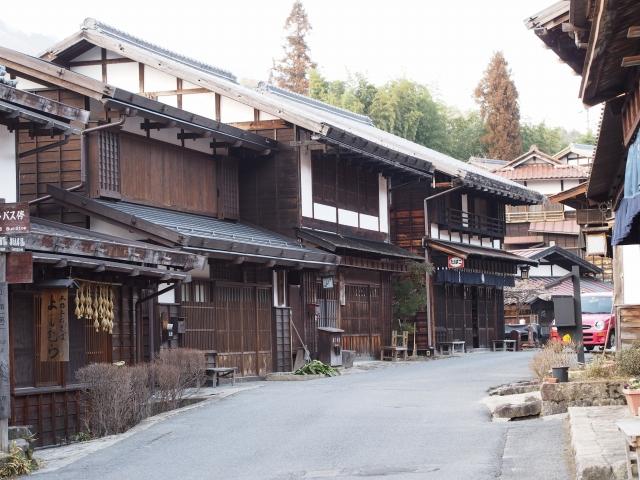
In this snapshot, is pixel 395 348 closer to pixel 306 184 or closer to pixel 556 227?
pixel 306 184

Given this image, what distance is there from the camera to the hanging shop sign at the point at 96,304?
18.9m

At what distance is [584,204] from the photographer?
25750 millimetres

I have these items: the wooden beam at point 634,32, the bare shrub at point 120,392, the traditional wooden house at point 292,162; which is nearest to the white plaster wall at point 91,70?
the traditional wooden house at point 292,162

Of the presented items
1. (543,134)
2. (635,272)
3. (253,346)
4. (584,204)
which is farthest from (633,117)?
(543,134)

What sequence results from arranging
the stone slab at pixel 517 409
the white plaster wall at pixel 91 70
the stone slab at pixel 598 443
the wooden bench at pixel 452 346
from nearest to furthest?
the stone slab at pixel 598 443 → the stone slab at pixel 517 409 → the white plaster wall at pixel 91 70 → the wooden bench at pixel 452 346

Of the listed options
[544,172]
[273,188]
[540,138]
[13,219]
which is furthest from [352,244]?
Answer: [540,138]

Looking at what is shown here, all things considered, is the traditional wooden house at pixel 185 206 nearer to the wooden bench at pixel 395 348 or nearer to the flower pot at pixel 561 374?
the wooden bench at pixel 395 348

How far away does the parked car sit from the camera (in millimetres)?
36750

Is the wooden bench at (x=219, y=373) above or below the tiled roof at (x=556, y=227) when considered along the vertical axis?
below

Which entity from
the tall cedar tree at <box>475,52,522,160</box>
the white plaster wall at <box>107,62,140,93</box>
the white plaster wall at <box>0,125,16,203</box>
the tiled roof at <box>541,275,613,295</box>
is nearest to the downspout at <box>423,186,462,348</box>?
the tiled roof at <box>541,275,613,295</box>

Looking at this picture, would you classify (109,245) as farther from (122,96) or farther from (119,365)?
(122,96)

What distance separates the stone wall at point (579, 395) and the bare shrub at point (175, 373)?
6.81m

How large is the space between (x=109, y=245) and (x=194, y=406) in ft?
11.1

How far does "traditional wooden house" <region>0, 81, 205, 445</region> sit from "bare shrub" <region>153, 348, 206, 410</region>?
41.5 inches
